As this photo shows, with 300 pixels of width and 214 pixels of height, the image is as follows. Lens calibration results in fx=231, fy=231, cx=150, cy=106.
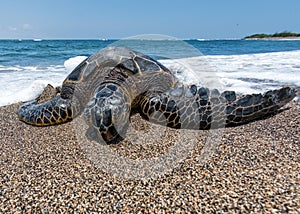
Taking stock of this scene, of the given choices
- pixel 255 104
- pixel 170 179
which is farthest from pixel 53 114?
pixel 255 104

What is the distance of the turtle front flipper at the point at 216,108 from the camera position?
208cm

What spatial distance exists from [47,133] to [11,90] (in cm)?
278

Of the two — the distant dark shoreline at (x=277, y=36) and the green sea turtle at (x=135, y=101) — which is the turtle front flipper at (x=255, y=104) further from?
the distant dark shoreline at (x=277, y=36)

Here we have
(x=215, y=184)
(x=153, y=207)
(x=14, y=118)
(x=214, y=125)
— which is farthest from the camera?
(x=14, y=118)

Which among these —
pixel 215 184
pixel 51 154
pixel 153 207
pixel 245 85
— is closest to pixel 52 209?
pixel 153 207

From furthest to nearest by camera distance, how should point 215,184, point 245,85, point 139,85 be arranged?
1. point 245,85
2. point 139,85
3. point 215,184

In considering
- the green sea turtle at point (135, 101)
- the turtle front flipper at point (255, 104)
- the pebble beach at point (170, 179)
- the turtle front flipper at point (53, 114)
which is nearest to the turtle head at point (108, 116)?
the green sea turtle at point (135, 101)

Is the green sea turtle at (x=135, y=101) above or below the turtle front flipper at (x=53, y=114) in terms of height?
above

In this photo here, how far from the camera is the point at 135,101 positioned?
2482 millimetres

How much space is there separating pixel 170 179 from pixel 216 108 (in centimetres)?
93

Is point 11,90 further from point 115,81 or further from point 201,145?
point 201,145

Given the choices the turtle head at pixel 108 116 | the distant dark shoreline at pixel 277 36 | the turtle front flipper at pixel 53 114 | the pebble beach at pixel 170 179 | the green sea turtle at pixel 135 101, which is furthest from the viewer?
the distant dark shoreline at pixel 277 36

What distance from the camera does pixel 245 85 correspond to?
4168 millimetres

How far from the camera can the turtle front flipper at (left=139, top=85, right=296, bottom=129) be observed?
208cm
